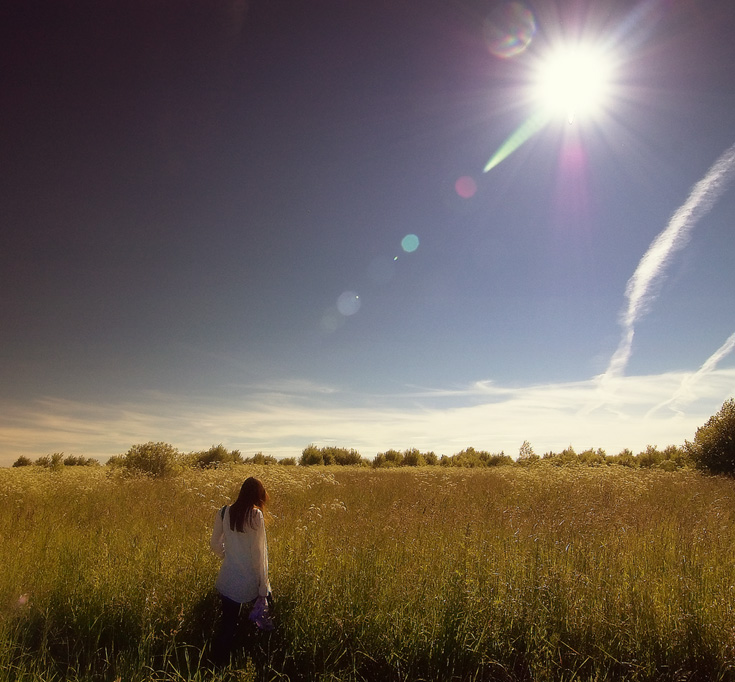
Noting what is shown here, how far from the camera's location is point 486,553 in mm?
5406

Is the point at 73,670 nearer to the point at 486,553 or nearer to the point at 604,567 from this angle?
the point at 486,553

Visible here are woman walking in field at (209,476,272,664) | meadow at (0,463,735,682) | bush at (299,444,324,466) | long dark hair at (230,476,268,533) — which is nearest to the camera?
meadow at (0,463,735,682)

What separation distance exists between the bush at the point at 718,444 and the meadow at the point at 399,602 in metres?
14.7

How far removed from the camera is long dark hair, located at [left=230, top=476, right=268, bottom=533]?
4254 mm

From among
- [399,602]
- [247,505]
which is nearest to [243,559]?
[247,505]

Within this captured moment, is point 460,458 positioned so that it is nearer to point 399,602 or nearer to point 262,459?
point 262,459

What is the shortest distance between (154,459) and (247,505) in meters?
15.9

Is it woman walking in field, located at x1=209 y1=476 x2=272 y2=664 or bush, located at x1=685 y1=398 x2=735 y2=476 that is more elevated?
bush, located at x1=685 y1=398 x2=735 y2=476

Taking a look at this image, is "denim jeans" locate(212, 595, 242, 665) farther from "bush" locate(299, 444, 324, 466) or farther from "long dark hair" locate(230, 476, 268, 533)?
"bush" locate(299, 444, 324, 466)

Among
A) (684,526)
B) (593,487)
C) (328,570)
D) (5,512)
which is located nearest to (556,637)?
(328,570)

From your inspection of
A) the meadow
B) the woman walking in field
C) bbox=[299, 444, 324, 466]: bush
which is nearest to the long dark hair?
the woman walking in field

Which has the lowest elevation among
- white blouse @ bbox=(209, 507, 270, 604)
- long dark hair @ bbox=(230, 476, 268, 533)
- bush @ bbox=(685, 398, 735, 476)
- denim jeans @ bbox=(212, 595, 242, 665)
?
denim jeans @ bbox=(212, 595, 242, 665)

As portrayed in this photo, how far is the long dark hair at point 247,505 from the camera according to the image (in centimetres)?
425

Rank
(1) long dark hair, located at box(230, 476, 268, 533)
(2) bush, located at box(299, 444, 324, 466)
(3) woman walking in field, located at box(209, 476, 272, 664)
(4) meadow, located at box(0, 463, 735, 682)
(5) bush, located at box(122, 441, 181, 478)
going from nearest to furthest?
1. (4) meadow, located at box(0, 463, 735, 682)
2. (3) woman walking in field, located at box(209, 476, 272, 664)
3. (1) long dark hair, located at box(230, 476, 268, 533)
4. (5) bush, located at box(122, 441, 181, 478)
5. (2) bush, located at box(299, 444, 324, 466)
